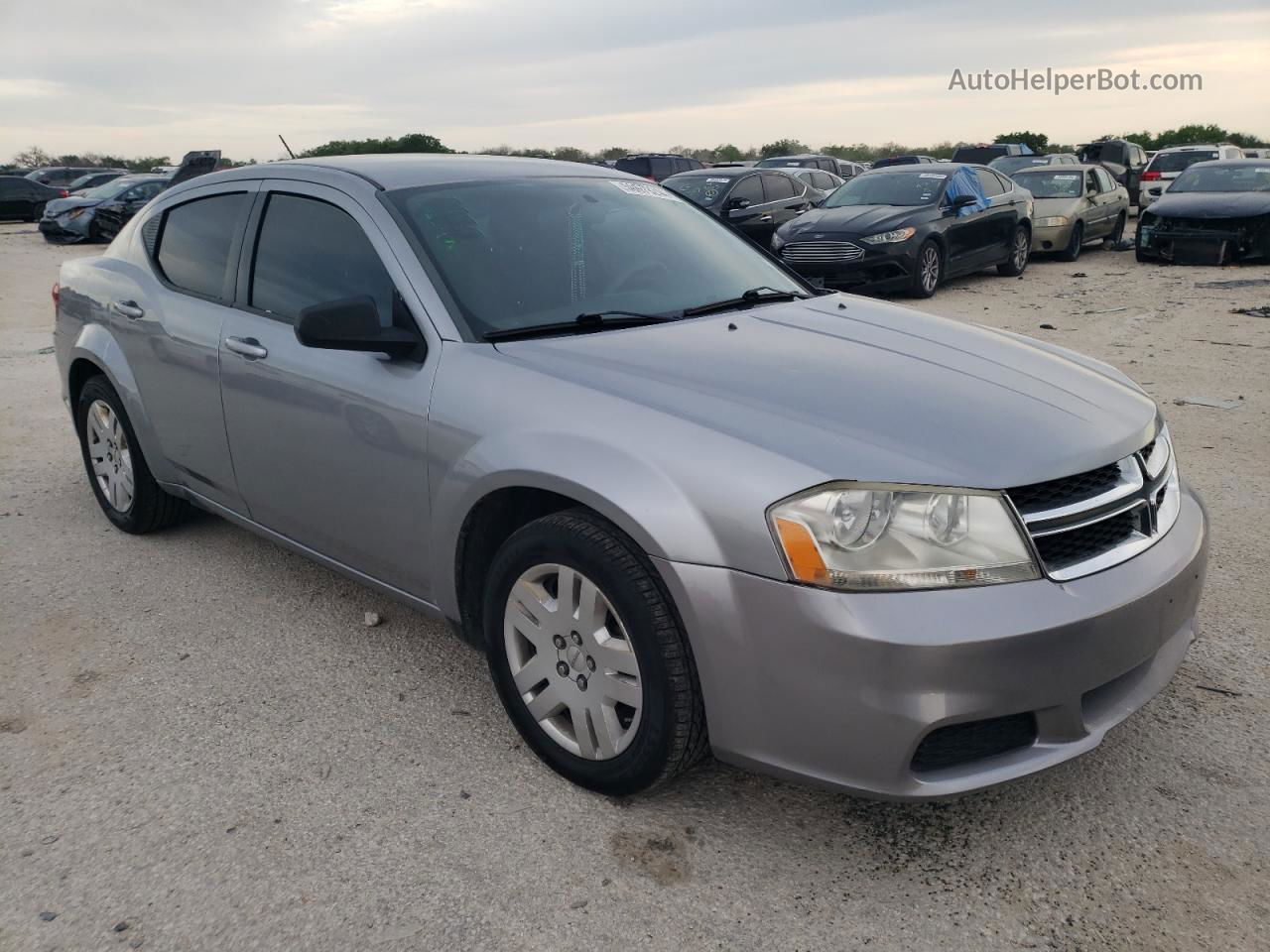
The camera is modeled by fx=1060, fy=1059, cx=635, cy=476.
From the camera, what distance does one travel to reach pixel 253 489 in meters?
3.74

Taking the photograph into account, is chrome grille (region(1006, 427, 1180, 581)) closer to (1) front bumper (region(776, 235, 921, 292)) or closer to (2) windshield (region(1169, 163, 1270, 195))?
(1) front bumper (region(776, 235, 921, 292))

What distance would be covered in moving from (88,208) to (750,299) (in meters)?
23.4

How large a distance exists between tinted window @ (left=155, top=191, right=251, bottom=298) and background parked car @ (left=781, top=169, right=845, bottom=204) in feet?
→ 42.0

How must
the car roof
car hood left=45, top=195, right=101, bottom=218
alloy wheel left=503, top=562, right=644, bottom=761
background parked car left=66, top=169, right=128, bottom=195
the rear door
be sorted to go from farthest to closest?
background parked car left=66, top=169, right=128, bottom=195 → car hood left=45, top=195, right=101, bottom=218 → the rear door → the car roof → alloy wheel left=503, top=562, right=644, bottom=761

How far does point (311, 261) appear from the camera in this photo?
354 centimetres

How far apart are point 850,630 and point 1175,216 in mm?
14571

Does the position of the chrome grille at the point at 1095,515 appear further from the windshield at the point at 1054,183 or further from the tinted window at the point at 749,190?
the windshield at the point at 1054,183

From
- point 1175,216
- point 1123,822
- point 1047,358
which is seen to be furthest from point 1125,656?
point 1175,216

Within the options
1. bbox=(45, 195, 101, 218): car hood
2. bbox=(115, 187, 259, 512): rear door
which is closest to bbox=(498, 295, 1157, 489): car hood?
bbox=(115, 187, 259, 512): rear door

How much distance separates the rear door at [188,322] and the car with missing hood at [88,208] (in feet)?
66.9

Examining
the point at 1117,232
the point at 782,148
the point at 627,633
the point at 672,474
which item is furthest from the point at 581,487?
the point at 782,148

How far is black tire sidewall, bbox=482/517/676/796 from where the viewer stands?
8.07 ft

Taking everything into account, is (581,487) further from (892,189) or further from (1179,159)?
(1179,159)

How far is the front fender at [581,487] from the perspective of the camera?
7.80 feet
